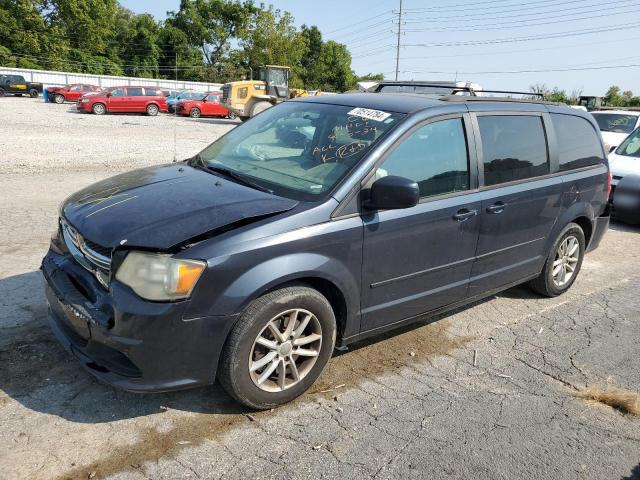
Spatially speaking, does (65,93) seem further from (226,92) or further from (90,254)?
(90,254)

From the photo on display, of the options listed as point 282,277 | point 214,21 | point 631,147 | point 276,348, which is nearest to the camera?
point 282,277

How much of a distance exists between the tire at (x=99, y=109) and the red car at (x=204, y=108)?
4591 mm

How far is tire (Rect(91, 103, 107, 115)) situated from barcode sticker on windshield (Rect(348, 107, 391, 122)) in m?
29.6

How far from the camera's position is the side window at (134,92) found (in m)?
30.9

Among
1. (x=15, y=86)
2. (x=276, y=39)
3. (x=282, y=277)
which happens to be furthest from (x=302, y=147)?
(x=276, y=39)

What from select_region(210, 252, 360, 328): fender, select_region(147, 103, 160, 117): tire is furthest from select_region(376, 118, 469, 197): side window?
select_region(147, 103, 160, 117): tire

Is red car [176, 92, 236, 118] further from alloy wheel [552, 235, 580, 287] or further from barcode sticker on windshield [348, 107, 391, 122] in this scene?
barcode sticker on windshield [348, 107, 391, 122]

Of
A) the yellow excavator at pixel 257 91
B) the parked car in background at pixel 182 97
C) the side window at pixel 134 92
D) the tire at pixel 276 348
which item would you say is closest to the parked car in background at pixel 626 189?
the tire at pixel 276 348

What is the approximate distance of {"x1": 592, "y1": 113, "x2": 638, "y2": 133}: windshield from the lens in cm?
1291

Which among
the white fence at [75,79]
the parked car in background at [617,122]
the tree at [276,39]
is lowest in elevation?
the parked car in background at [617,122]

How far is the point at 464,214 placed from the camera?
12.5 ft

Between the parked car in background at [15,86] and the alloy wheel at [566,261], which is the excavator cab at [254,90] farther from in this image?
the alloy wheel at [566,261]

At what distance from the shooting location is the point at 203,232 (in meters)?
2.79

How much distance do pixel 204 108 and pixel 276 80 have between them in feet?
18.9
